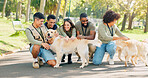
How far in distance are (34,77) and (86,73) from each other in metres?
1.43

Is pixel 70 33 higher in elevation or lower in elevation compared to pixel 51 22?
lower

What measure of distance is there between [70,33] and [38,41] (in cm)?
124

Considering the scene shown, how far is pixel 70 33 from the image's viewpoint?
25.8 feet

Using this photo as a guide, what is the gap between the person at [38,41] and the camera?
7.13m

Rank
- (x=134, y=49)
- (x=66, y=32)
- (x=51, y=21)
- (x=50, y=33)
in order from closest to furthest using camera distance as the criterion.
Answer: (x=50, y=33)
(x=134, y=49)
(x=51, y=21)
(x=66, y=32)

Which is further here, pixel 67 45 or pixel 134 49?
pixel 134 49

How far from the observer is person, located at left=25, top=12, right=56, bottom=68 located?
713 cm

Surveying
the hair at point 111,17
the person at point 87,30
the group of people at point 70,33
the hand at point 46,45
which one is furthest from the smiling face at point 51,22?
the hair at point 111,17

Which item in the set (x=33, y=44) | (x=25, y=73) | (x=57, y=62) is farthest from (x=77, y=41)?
(x=25, y=73)

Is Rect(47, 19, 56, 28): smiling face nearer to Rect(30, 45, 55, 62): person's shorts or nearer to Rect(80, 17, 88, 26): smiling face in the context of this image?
Rect(30, 45, 55, 62): person's shorts

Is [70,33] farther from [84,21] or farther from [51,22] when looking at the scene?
[51,22]

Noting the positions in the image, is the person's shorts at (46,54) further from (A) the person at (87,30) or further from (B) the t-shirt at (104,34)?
(B) the t-shirt at (104,34)

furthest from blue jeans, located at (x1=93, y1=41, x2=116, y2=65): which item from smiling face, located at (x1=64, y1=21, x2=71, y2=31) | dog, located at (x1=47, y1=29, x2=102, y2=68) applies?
Result: smiling face, located at (x1=64, y1=21, x2=71, y2=31)

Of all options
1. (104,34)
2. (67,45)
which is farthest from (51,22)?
(104,34)
